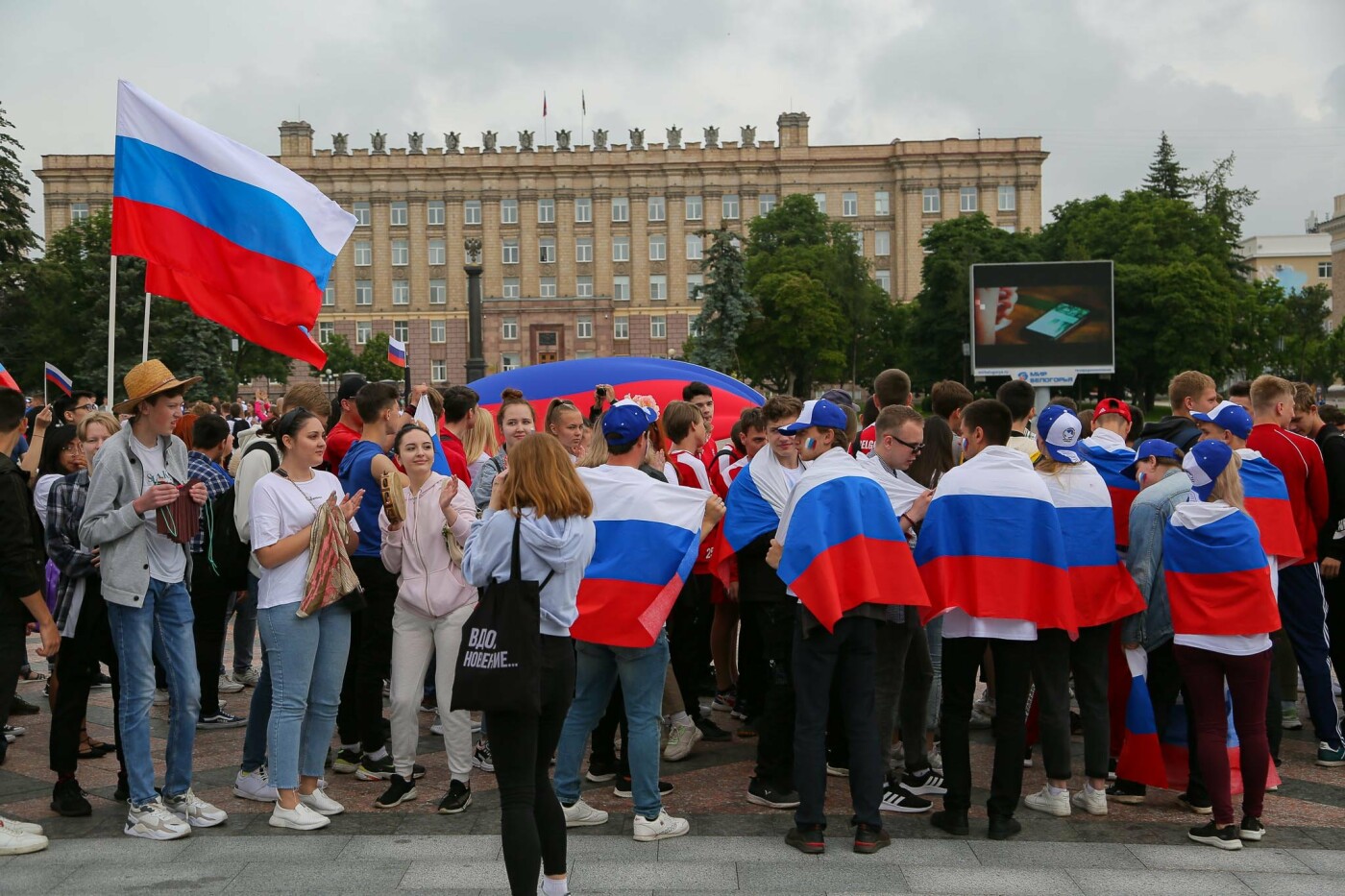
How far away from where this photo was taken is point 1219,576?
5.91 metres

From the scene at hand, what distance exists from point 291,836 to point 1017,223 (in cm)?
10799

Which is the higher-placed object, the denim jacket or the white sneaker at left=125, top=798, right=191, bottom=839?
the denim jacket

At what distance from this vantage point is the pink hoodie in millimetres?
6234

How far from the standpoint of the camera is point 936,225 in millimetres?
68312

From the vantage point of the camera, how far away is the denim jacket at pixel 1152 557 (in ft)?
21.2

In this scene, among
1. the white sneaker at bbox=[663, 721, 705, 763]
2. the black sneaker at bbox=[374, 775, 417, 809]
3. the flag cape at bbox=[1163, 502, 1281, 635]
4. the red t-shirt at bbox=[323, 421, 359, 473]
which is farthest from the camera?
the red t-shirt at bbox=[323, 421, 359, 473]

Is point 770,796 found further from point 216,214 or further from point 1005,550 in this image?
point 216,214

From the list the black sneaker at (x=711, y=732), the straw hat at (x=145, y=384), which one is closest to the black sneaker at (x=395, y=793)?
the black sneaker at (x=711, y=732)

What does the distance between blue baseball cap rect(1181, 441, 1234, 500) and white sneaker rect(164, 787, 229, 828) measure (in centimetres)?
469

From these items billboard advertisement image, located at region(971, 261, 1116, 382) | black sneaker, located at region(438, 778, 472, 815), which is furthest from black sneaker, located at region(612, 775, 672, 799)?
billboard advertisement image, located at region(971, 261, 1116, 382)

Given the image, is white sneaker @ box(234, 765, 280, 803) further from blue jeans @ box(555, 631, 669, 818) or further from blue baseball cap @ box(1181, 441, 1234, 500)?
blue baseball cap @ box(1181, 441, 1234, 500)

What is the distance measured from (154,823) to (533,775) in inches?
86.7

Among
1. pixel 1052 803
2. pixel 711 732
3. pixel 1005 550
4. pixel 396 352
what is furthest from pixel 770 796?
pixel 396 352

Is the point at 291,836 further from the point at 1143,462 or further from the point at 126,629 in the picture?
the point at 1143,462
